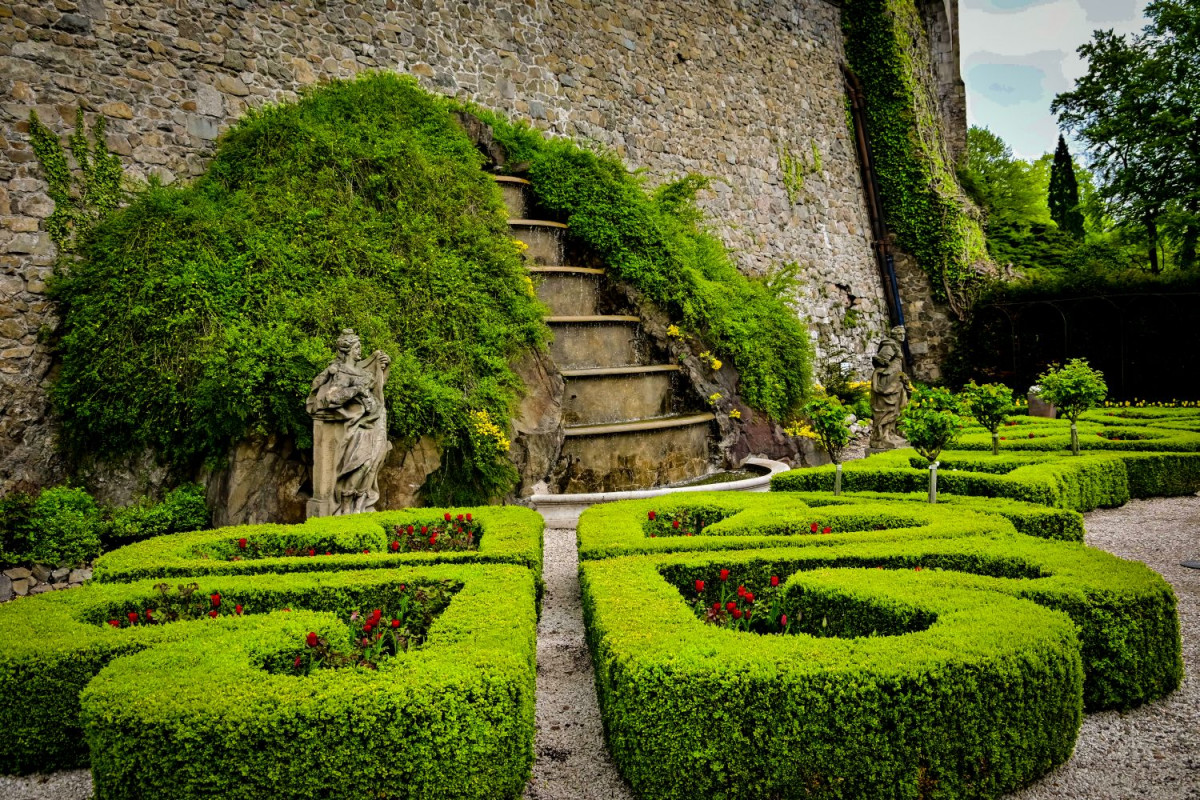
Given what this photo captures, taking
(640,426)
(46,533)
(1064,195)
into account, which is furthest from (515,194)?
(1064,195)

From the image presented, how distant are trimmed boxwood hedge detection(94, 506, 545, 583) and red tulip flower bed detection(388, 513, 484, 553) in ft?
0.25

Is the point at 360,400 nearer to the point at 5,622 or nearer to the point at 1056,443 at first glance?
the point at 5,622

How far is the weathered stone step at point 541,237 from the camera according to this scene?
12.5 m

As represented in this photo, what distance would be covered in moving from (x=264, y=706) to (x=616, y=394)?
8.28 metres

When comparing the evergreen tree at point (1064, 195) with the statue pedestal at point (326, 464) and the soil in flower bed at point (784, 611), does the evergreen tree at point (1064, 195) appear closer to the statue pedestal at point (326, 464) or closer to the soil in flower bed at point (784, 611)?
the soil in flower bed at point (784, 611)

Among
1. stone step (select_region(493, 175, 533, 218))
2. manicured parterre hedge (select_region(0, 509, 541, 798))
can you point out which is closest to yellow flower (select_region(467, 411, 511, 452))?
manicured parterre hedge (select_region(0, 509, 541, 798))

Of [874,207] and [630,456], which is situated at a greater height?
[874,207]

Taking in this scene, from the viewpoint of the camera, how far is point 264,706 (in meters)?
3.11

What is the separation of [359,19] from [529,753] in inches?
490

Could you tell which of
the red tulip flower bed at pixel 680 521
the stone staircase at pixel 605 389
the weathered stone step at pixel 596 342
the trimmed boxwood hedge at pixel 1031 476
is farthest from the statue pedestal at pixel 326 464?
the trimmed boxwood hedge at pixel 1031 476

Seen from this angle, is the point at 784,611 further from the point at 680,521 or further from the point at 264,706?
the point at 264,706

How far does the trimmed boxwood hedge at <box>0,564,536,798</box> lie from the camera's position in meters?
3.05

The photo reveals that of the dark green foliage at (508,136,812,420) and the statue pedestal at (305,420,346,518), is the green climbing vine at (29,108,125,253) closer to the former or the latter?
the statue pedestal at (305,420,346,518)

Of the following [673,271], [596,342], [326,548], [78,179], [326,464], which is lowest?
[326,548]
